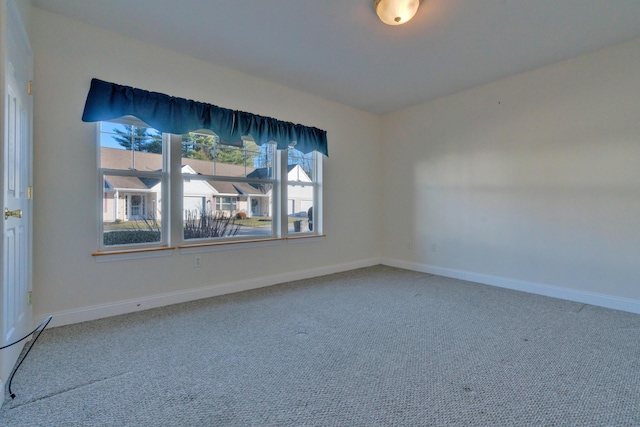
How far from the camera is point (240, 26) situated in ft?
8.71

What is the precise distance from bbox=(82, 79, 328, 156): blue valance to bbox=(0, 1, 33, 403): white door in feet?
1.60

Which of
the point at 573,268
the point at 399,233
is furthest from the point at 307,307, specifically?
the point at 573,268

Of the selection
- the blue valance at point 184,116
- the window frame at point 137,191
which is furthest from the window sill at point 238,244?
the blue valance at point 184,116

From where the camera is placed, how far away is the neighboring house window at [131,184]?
2799 mm

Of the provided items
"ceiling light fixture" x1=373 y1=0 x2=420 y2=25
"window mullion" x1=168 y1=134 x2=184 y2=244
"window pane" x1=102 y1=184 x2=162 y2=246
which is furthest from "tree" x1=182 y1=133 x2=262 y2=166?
"ceiling light fixture" x1=373 y1=0 x2=420 y2=25

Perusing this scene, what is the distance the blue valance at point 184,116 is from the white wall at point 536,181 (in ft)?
6.72

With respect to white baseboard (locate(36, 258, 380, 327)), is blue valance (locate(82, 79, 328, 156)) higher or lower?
higher

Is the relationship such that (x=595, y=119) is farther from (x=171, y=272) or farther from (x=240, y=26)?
(x=171, y=272)

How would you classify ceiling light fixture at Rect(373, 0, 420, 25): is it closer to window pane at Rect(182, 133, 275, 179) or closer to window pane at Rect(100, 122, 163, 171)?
window pane at Rect(182, 133, 275, 179)

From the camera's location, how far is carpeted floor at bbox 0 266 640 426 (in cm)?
146

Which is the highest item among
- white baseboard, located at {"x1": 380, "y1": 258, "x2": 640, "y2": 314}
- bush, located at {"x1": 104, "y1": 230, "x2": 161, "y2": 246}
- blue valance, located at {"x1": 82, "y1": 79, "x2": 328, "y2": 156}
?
blue valance, located at {"x1": 82, "y1": 79, "x2": 328, "y2": 156}

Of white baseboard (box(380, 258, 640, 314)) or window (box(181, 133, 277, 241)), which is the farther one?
window (box(181, 133, 277, 241))

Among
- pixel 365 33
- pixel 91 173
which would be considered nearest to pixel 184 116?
pixel 91 173

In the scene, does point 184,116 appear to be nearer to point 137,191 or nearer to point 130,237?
point 137,191
